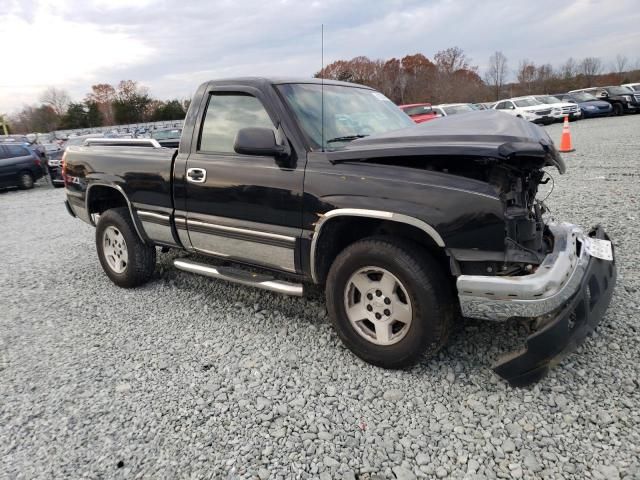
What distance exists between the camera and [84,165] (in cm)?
464

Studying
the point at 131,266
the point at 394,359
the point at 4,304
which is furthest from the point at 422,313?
the point at 4,304

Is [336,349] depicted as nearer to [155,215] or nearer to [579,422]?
[579,422]

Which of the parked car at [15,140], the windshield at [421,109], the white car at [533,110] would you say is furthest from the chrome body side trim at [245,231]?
the white car at [533,110]

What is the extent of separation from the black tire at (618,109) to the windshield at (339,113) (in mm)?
26535

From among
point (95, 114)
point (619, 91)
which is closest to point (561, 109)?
point (619, 91)

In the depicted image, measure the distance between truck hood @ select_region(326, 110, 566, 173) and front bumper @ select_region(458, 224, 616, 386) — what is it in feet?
2.04

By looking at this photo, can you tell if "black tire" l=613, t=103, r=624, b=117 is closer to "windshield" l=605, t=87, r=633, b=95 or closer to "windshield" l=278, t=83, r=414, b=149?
"windshield" l=605, t=87, r=633, b=95

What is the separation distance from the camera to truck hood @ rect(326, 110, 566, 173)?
2.41 m

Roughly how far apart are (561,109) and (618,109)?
4.63m

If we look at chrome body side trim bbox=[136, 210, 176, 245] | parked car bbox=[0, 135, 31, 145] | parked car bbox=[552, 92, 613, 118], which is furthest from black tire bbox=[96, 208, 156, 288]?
parked car bbox=[552, 92, 613, 118]

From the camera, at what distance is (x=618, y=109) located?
24984 mm

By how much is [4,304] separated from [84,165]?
157 centimetres

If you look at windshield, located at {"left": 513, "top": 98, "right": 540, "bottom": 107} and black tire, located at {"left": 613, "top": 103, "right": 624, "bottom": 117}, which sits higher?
windshield, located at {"left": 513, "top": 98, "right": 540, "bottom": 107}

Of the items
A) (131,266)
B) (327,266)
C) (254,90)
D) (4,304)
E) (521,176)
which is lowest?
(4,304)
